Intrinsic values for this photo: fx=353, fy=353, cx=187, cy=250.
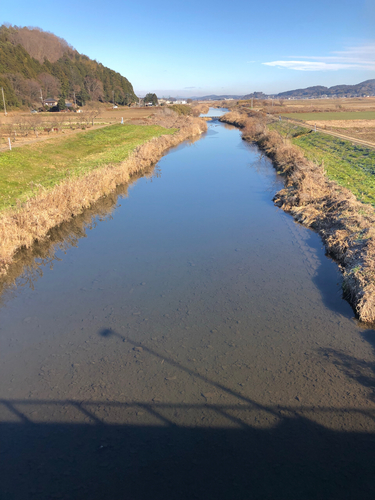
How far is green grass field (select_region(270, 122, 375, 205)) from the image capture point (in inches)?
701

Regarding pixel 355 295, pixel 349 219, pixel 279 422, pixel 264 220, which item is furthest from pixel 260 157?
pixel 279 422

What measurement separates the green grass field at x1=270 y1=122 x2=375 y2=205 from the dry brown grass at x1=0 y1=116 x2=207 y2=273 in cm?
1270

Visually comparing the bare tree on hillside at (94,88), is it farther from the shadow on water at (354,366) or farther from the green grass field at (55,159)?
the shadow on water at (354,366)

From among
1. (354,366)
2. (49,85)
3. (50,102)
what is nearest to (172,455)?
(354,366)

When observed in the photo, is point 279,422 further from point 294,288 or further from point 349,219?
point 349,219

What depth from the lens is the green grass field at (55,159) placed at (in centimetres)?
1780

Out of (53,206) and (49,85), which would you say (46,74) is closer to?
(49,85)

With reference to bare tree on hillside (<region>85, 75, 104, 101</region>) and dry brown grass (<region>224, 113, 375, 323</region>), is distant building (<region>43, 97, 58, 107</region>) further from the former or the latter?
dry brown grass (<region>224, 113, 375, 323</region>)

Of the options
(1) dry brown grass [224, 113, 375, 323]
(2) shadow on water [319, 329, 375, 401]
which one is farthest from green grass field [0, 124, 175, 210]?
(2) shadow on water [319, 329, 375, 401]

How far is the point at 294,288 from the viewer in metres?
9.80

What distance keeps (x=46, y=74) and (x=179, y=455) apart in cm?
10718

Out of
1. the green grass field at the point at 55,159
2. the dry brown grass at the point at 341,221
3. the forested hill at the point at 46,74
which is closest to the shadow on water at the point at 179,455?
the dry brown grass at the point at 341,221

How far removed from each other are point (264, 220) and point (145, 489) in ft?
41.1

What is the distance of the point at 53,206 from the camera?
48.5 ft
